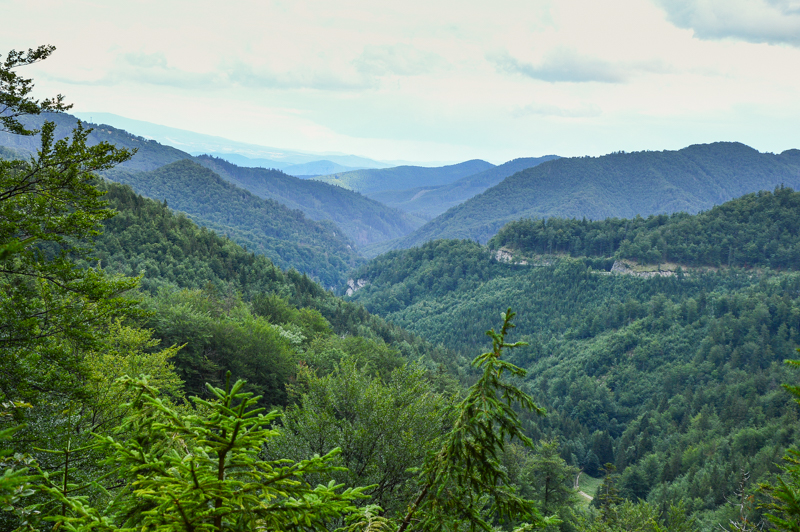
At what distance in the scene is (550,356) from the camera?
467 feet

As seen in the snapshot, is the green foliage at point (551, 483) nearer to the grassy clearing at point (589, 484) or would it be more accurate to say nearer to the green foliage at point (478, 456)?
the green foliage at point (478, 456)

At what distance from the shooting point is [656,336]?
5108 inches

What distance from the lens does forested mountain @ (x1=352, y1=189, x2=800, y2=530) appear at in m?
74.6

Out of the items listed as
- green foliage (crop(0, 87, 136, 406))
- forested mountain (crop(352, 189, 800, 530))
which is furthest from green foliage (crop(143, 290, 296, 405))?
forested mountain (crop(352, 189, 800, 530))

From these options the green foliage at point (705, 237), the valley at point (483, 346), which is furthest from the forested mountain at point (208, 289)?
the green foliage at point (705, 237)

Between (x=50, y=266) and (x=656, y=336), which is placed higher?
(x=50, y=266)

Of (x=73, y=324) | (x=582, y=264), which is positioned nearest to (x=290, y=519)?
(x=73, y=324)

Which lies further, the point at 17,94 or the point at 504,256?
the point at 504,256

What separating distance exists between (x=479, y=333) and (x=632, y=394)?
162ft

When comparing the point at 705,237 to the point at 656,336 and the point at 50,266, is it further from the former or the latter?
the point at 50,266

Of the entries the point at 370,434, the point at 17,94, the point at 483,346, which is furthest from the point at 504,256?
the point at 17,94

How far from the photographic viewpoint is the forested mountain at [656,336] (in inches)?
2936

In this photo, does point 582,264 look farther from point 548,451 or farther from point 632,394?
point 548,451

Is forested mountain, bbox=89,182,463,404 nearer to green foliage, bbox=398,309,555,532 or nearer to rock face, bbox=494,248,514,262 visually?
green foliage, bbox=398,309,555,532
